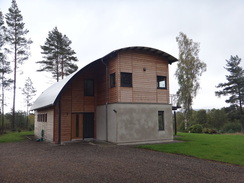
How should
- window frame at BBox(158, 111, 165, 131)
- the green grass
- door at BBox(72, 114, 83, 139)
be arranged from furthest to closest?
the green grass
door at BBox(72, 114, 83, 139)
window frame at BBox(158, 111, 165, 131)

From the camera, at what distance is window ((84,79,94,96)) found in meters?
15.7

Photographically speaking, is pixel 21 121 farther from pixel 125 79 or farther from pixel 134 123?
pixel 134 123

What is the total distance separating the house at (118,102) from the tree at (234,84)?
68.0 ft

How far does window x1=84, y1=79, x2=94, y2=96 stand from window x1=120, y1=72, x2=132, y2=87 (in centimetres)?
340

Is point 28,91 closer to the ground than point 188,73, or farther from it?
closer to the ground

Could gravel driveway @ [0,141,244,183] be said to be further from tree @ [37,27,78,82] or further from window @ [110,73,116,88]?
tree @ [37,27,78,82]

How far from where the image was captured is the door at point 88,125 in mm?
15352

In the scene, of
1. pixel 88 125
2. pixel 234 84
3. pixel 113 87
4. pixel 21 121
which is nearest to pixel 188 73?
pixel 234 84

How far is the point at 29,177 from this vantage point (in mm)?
5926

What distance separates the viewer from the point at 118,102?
13.0 metres

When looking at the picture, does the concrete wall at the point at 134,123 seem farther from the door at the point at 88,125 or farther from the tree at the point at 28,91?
the tree at the point at 28,91

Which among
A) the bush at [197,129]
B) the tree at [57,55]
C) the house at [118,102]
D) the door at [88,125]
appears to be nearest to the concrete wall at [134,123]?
the house at [118,102]

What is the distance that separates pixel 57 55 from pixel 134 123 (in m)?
20.8

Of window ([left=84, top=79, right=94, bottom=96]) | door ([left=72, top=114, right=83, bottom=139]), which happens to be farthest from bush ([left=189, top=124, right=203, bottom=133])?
door ([left=72, top=114, right=83, bottom=139])
